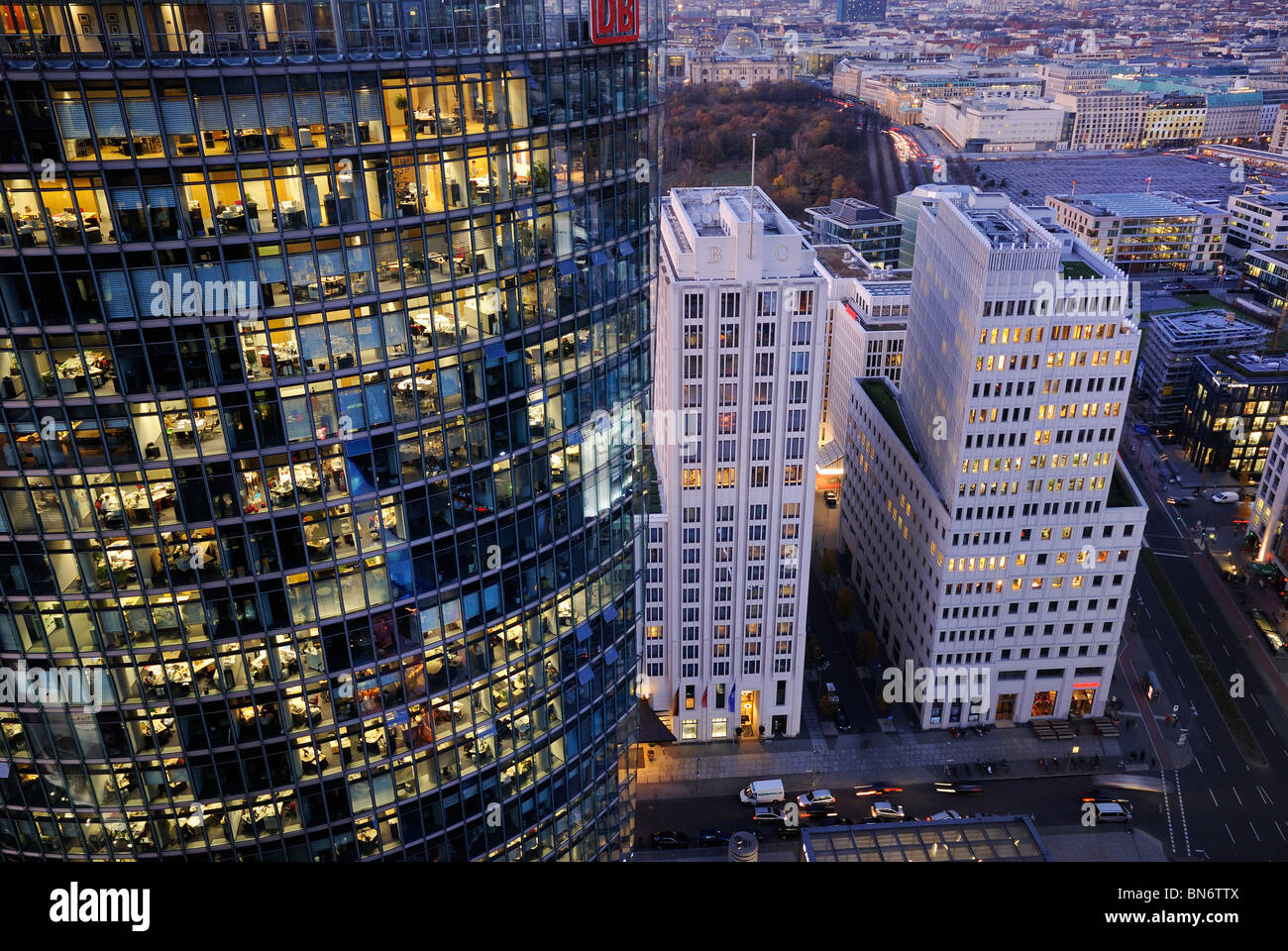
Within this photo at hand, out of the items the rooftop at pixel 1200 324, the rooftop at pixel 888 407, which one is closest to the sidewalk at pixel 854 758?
the rooftop at pixel 888 407

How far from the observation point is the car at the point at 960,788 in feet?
240

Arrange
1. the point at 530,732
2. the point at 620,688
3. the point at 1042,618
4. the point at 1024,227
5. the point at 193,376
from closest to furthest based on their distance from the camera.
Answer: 1. the point at 193,376
2. the point at 530,732
3. the point at 620,688
4. the point at 1024,227
5. the point at 1042,618

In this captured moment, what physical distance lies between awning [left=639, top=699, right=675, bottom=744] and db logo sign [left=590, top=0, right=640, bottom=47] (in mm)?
53768

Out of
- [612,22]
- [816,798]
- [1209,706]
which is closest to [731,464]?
[816,798]

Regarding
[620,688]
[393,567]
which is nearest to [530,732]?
[620,688]

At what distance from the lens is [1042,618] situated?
251ft

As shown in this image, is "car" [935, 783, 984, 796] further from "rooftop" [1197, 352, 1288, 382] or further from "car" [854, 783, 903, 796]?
"rooftop" [1197, 352, 1288, 382]

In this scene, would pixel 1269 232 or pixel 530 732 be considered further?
pixel 1269 232

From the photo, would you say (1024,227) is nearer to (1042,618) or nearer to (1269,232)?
(1042,618)

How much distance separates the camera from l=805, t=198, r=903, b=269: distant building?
506 ft

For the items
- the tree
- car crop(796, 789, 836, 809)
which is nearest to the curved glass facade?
car crop(796, 789, 836, 809)

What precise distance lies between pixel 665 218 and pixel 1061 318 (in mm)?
30473

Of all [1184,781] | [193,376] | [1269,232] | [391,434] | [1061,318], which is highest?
[193,376]

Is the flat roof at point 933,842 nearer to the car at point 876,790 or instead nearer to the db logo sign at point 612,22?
the car at point 876,790
